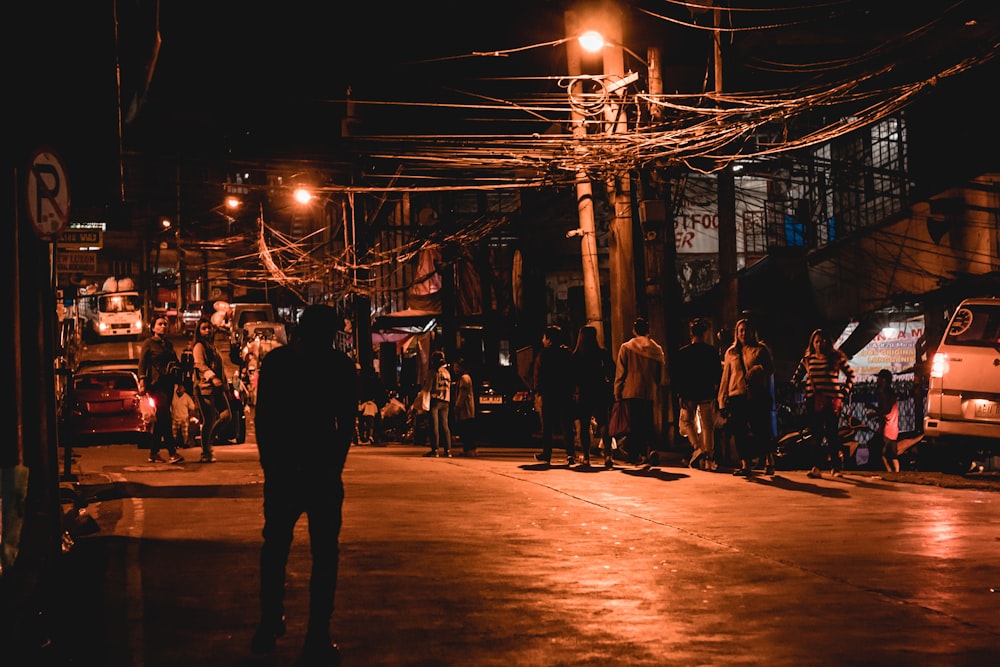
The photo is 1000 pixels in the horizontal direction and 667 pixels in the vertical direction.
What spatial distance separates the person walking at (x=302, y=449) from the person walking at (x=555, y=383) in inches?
388

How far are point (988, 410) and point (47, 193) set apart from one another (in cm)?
1240

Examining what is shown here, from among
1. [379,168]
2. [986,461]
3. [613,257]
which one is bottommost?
[986,461]

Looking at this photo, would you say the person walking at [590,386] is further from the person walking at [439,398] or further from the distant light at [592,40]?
the distant light at [592,40]

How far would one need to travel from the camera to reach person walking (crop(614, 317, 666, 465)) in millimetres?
15594

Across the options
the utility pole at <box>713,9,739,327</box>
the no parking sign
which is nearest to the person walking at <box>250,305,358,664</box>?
the no parking sign

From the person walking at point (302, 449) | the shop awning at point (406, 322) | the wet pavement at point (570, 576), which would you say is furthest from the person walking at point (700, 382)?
the shop awning at point (406, 322)

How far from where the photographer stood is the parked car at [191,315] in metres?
56.5

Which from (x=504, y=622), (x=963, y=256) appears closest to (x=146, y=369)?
(x=504, y=622)

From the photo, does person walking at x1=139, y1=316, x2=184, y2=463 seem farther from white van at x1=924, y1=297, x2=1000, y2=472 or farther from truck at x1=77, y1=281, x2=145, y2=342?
truck at x1=77, y1=281, x2=145, y2=342

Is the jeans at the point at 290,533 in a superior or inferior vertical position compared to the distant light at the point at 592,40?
inferior

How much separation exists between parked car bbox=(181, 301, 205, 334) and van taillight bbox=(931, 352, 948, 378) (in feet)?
147

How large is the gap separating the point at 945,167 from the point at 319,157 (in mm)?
14359

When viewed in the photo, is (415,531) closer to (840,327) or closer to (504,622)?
(504,622)

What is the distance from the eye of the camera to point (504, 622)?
662cm
